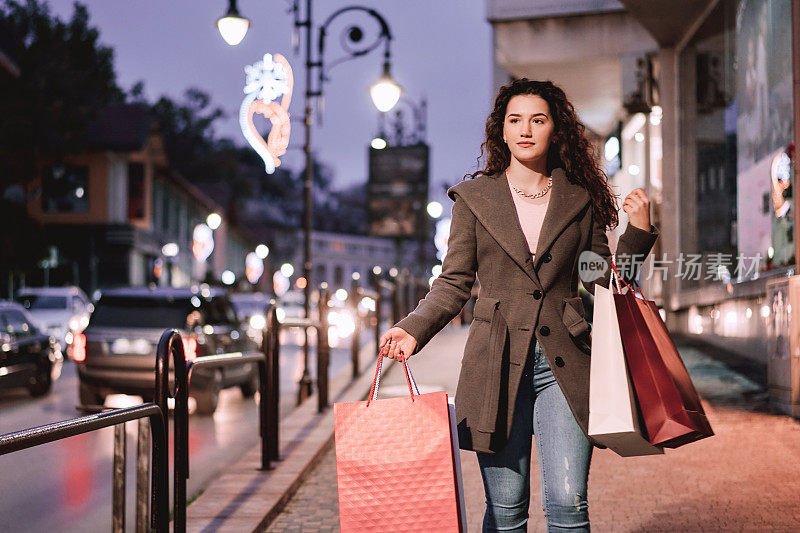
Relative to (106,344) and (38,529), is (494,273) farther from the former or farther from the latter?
(106,344)

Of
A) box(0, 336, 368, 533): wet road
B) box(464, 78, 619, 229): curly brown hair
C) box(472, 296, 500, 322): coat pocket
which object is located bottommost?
box(0, 336, 368, 533): wet road

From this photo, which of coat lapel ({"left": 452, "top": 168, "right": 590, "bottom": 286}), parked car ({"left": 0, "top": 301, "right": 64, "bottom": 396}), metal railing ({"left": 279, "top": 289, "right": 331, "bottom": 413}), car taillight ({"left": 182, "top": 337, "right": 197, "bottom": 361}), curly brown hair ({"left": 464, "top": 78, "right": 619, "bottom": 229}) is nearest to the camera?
coat lapel ({"left": 452, "top": 168, "right": 590, "bottom": 286})

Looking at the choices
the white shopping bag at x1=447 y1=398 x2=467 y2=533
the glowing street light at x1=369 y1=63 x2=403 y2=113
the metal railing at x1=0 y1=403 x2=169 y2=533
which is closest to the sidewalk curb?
the metal railing at x1=0 y1=403 x2=169 y2=533

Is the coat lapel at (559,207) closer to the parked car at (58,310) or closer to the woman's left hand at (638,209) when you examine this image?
the woman's left hand at (638,209)

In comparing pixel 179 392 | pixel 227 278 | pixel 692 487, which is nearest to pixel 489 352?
pixel 179 392

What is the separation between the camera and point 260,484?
6344 millimetres

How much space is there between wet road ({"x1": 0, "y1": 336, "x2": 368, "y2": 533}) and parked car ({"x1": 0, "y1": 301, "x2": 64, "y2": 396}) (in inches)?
11.1

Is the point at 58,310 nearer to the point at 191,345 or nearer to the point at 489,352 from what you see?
the point at 191,345

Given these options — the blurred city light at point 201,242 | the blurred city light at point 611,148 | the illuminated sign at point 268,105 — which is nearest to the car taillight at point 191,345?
the illuminated sign at point 268,105

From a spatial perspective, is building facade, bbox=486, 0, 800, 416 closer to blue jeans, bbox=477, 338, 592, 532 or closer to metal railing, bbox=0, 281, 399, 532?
blue jeans, bbox=477, 338, 592, 532

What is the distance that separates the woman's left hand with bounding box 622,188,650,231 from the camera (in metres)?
3.13

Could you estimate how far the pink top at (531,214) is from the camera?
3201 millimetres

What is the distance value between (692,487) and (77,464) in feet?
17.7

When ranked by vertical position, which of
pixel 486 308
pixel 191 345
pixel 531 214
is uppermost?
pixel 531 214
